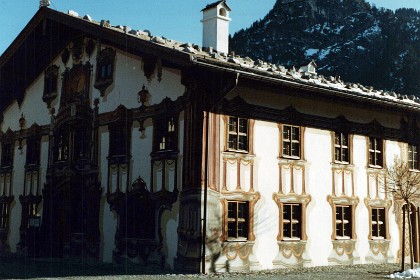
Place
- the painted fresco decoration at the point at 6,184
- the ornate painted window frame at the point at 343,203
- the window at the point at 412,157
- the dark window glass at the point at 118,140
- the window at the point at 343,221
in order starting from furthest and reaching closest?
the painted fresco decoration at the point at 6,184 → the window at the point at 412,157 → the window at the point at 343,221 → the ornate painted window frame at the point at 343,203 → the dark window glass at the point at 118,140

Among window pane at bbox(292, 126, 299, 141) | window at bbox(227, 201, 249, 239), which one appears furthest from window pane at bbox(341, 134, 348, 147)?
window at bbox(227, 201, 249, 239)

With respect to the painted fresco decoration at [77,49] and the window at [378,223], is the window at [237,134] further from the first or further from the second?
the painted fresco decoration at [77,49]

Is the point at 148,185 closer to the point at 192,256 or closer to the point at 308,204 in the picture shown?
the point at 192,256

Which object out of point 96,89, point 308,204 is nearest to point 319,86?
point 308,204

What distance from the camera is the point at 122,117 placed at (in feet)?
61.7

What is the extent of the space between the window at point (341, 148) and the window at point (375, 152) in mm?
1228

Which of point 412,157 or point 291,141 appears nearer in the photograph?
point 291,141

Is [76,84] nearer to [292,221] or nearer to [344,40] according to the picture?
[292,221]

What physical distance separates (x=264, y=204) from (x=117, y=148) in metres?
5.10

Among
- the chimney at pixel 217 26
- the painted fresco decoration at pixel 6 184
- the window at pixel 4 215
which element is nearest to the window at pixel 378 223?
the chimney at pixel 217 26

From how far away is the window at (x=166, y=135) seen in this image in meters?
16.8

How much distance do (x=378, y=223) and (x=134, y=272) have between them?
8.63 meters

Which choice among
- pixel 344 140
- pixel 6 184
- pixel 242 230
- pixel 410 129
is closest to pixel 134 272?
pixel 242 230

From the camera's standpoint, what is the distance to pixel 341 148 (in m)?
19.4
